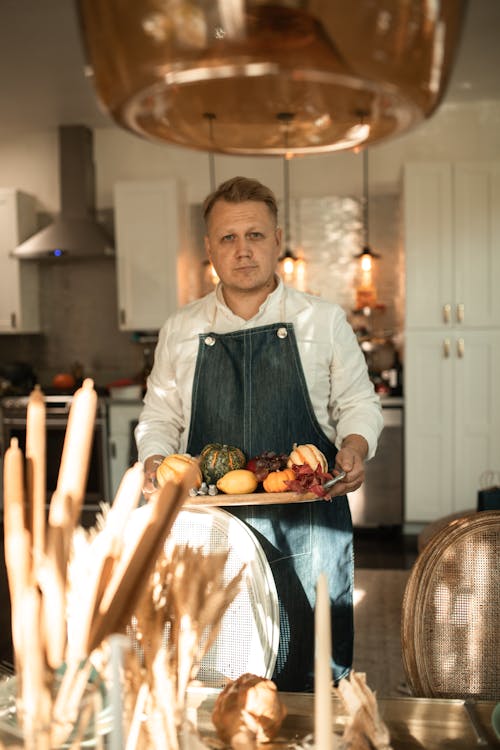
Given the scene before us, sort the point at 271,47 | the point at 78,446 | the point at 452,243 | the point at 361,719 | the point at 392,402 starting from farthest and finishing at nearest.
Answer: the point at 392,402
the point at 452,243
the point at 361,719
the point at 78,446
the point at 271,47

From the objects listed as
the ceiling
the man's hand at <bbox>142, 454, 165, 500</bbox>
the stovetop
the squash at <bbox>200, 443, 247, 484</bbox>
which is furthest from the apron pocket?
the stovetop

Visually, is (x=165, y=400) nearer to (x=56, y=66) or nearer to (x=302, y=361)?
(x=302, y=361)

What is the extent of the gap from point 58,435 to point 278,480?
144 inches

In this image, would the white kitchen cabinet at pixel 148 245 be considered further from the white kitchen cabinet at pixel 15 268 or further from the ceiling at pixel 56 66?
the white kitchen cabinet at pixel 15 268

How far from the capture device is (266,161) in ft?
16.7

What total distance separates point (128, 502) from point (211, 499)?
3.14 ft

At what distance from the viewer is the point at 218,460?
65.1 inches

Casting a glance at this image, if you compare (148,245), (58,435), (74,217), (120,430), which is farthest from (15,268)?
(120,430)

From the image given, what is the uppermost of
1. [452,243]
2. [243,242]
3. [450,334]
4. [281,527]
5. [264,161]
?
[264,161]

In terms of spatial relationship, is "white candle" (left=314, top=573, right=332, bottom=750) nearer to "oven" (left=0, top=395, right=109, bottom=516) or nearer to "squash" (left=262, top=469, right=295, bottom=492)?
"squash" (left=262, top=469, right=295, bottom=492)

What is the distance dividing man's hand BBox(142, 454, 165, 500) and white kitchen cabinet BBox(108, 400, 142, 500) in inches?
122

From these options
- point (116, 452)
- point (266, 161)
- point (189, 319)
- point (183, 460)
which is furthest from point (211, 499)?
point (266, 161)

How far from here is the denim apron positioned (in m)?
1.68

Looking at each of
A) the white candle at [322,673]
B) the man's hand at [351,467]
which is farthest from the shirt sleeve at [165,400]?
the white candle at [322,673]
